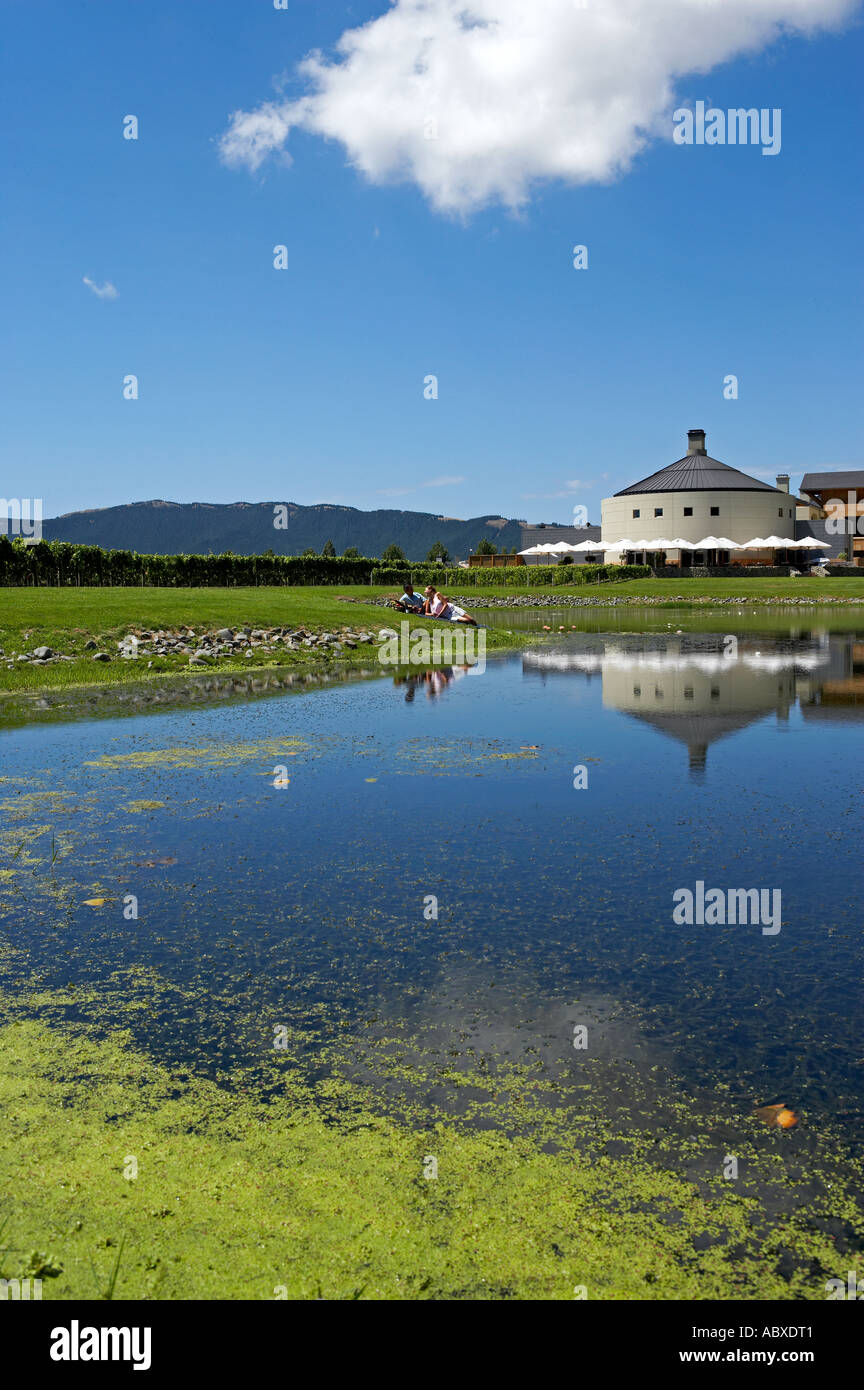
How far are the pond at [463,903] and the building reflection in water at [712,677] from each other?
1.70ft

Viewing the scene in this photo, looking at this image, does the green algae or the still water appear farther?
the green algae

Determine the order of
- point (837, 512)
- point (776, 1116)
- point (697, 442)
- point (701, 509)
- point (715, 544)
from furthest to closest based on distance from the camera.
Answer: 1. point (837, 512)
2. point (697, 442)
3. point (701, 509)
4. point (715, 544)
5. point (776, 1116)

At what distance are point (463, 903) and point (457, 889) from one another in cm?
32

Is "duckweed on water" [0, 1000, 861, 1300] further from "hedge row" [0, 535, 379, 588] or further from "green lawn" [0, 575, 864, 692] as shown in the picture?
"hedge row" [0, 535, 379, 588]

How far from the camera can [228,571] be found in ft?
Result: 216

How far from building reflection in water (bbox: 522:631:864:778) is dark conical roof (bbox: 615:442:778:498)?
218 ft

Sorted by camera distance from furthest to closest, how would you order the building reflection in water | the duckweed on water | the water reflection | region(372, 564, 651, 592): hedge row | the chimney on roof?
the chimney on roof
region(372, 564, 651, 592): hedge row
the water reflection
the building reflection in water
the duckweed on water

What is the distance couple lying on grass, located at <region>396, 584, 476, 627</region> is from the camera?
36625 mm

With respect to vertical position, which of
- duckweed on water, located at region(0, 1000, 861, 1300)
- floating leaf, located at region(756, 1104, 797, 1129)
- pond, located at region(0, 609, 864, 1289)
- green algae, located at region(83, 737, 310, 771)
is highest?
green algae, located at region(83, 737, 310, 771)

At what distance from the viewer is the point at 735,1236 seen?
347cm

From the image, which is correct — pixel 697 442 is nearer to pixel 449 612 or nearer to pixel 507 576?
pixel 507 576

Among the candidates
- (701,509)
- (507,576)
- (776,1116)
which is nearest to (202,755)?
(776,1116)

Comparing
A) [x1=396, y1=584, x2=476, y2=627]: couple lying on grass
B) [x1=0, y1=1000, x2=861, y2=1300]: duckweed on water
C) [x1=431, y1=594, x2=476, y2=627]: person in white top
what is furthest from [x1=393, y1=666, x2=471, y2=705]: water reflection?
[x1=0, y1=1000, x2=861, y2=1300]: duckweed on water

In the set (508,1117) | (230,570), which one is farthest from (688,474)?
(508,1117)
